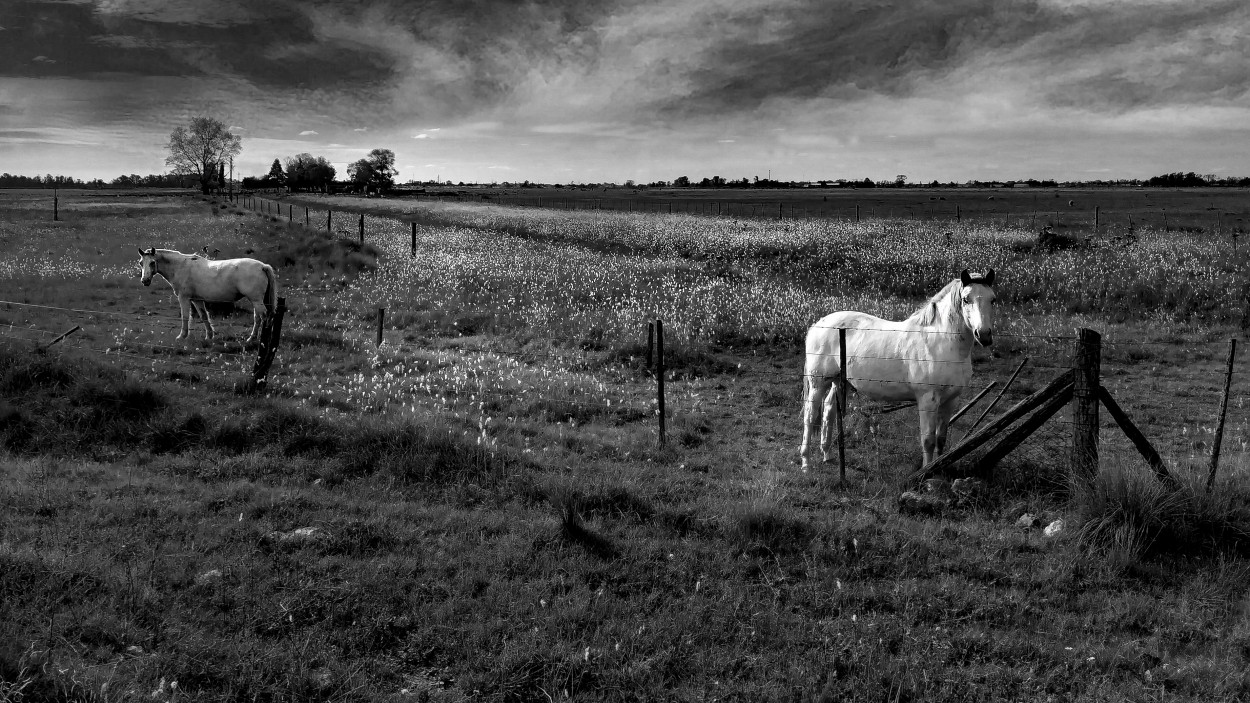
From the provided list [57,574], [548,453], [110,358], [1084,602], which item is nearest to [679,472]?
[548,453]

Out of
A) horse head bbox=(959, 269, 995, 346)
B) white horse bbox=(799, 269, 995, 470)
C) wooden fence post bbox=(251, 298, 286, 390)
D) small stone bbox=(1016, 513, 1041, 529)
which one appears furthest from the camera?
wooden fence post bbox=(251, 298, 286, 390)

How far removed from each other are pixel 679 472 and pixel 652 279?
1583 cm

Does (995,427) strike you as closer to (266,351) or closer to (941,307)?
(941,307)

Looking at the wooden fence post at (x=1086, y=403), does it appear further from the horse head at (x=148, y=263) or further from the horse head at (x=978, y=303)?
the horse head at (x=148, y=263)

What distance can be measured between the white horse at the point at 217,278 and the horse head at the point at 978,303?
14914 mm

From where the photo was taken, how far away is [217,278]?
54.7 feet

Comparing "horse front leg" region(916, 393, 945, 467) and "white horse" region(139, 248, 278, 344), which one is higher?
"white horse" region(139, 248, 278, 344)

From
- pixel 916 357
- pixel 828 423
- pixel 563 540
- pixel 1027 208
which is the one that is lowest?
pixel 563 540

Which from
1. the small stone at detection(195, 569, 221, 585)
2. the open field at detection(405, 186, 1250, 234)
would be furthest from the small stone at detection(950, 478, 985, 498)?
the open field at detection(405, 186, 1250, 234)

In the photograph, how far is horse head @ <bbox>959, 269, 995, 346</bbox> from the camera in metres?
7.96

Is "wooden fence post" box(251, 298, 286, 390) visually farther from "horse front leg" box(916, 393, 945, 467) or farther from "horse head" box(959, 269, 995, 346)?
"horse head" box(959, 269, 995, 346)

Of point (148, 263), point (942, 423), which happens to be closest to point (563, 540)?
point (942, 423)

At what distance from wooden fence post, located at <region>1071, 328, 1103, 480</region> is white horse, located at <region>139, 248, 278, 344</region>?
1614 centimetres

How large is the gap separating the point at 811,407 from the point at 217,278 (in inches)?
577
